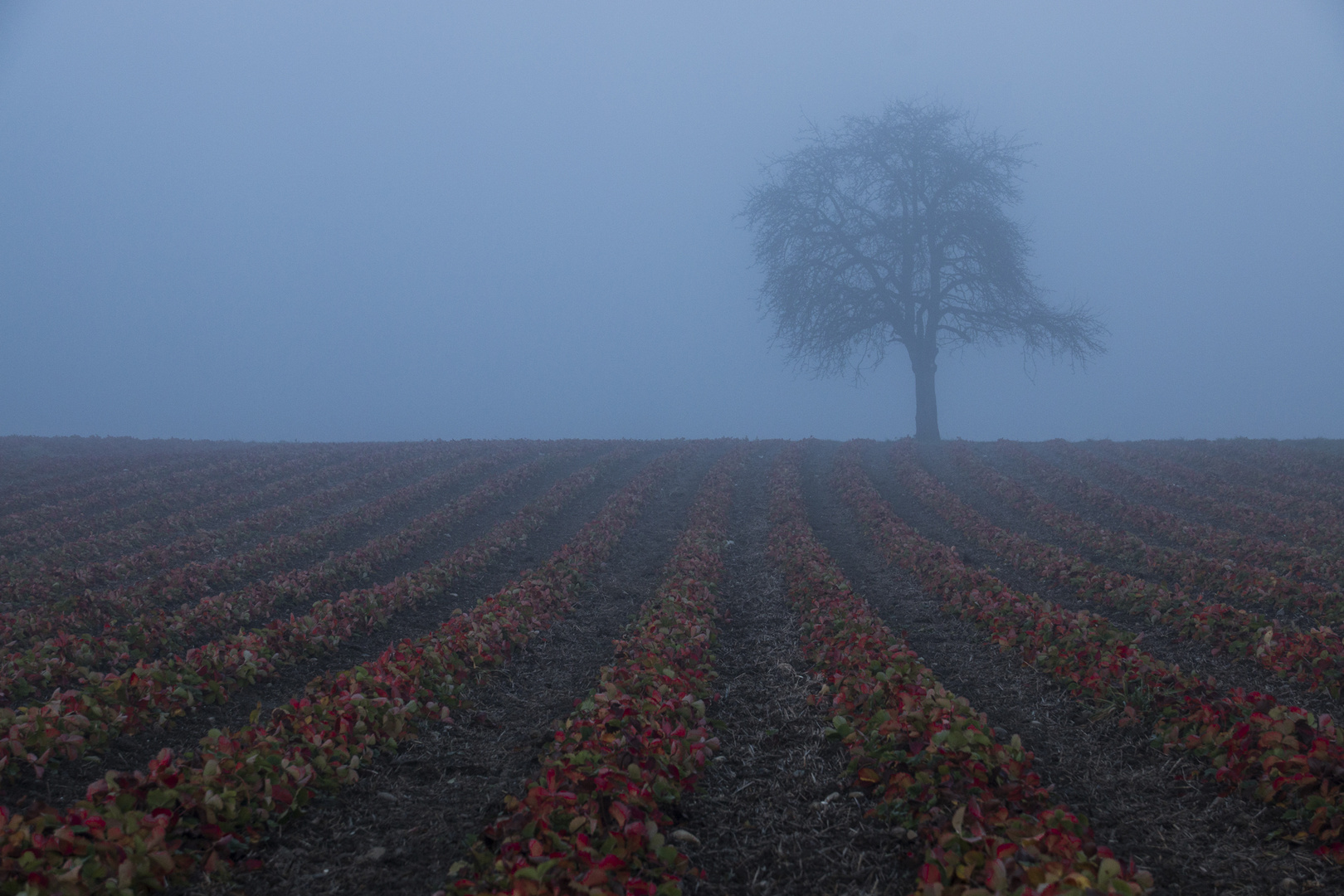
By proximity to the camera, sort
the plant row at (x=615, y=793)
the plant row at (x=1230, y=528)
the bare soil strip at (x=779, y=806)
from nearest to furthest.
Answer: the plant row at (x=615, y=793)
the bare soil strip at (x=779, y=806)
the plant row at (x=1230, y=528)

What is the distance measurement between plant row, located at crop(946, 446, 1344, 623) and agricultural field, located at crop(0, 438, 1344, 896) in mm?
53

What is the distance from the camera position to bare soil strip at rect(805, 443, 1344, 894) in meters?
4.63

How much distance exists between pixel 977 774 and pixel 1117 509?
14158 millimetres

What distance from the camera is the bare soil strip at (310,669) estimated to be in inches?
228

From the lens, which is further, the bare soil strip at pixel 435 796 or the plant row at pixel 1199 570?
the plant row at pixel 1199 570

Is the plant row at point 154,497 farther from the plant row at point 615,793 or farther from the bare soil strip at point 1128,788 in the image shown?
the bare soil strip at point 1128,788

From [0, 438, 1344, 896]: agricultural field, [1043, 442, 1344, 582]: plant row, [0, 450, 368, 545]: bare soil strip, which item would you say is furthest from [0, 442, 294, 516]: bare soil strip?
[1043, 442, 1344, 582]: plant row

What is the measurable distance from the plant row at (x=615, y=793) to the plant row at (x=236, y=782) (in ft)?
4.96

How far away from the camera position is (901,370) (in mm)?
103562

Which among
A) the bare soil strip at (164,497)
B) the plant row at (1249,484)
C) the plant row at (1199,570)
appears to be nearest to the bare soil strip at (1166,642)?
the plant row at (1199,570)

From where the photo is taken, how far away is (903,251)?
31109mm

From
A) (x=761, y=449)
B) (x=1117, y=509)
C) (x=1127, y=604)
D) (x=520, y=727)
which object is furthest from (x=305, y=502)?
(x=1117, y=509)

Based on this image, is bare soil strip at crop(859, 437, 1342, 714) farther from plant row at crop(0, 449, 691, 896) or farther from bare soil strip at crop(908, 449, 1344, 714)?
plant row at crop(0, 449, 691, 896)

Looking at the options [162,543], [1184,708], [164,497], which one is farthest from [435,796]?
[164,497]
